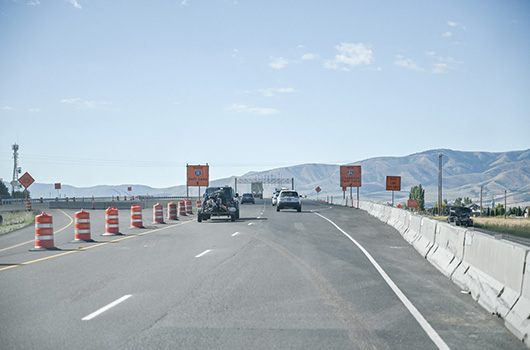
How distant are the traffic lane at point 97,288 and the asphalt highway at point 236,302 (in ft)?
0.07

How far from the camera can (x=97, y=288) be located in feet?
36.2

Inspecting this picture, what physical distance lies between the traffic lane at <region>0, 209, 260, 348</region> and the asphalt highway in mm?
21

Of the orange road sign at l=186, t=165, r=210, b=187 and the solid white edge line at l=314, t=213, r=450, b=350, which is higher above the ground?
the orange road sign at l=186, t=165, r=210, b=187

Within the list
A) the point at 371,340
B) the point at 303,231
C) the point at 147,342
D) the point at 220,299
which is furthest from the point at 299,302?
the point at 303,231

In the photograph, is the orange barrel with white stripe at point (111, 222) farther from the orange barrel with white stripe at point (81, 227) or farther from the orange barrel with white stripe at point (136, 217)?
the orange barrel with white stripe at point (136, 217)

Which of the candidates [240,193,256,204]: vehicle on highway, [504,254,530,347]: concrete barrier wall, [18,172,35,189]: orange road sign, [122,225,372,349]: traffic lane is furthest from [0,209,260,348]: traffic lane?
[240,193,256,204]: vehicle on highway

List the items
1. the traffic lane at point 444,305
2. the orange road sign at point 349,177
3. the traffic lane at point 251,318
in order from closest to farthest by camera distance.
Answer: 1. the traffic lane at point 251,318
2. the traffic lane at point 444,305
3. the orange road sign at point 349,177

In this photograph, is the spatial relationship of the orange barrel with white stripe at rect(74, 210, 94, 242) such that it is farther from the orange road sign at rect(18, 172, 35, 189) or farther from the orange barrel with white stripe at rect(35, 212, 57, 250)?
the orange road sign at rect(18, 172, 35, 189)

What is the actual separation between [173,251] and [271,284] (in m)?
6.84

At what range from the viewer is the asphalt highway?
24.1ft

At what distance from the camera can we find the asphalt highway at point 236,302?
24.1 ft

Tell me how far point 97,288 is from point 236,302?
2.88m

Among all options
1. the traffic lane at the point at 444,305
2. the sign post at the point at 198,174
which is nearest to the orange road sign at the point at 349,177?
the sign post at the point at 198,174

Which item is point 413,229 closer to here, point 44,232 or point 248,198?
point 44,232
